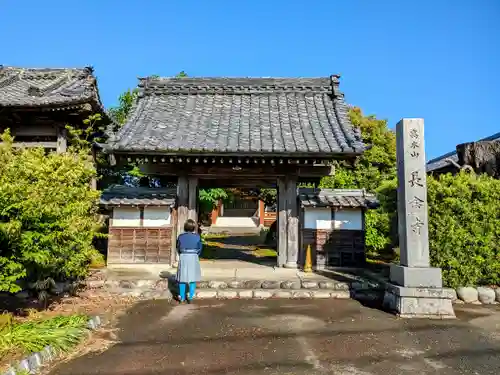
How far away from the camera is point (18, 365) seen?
12.8ft

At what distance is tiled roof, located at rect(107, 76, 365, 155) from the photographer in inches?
396

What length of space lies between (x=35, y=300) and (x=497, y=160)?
12381 mm

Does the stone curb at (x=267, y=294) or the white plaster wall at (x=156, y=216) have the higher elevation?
the white plaster wall at (x=156, y=216)

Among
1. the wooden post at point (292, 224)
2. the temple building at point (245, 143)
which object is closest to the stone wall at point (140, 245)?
the temple building at point (245, 143)

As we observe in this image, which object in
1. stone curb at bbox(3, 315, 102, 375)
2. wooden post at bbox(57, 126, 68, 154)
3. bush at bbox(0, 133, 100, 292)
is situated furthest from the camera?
wooden post at bbox(57, 126, 68, 154)

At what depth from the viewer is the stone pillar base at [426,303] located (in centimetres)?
665

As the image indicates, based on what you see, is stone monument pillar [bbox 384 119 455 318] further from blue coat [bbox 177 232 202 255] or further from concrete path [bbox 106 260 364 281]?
blue coat [bbox 177 232 202 255]

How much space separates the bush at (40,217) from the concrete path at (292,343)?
174cm

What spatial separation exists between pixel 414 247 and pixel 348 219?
3598 millimetres

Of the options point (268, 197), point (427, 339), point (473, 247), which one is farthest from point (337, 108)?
point (268, 197)

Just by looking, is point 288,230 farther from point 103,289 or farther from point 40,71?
point 40,71

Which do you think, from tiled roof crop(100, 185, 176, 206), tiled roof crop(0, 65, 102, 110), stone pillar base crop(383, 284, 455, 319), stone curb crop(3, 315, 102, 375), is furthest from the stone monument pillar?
tiled roof crop(0, 65, 102, 110)

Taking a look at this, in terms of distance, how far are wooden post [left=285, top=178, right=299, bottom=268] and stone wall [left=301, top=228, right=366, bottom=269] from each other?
0.84 feet

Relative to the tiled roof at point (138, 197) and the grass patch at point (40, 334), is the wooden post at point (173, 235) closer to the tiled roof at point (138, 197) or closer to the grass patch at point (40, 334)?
the tiled roof at point (138, 197)
